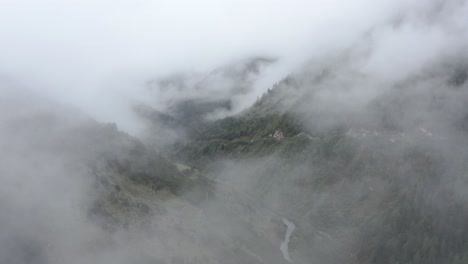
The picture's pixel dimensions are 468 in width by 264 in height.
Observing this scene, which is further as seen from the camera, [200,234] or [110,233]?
[200,234]

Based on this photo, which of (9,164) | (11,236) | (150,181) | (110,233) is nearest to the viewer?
(11,236)

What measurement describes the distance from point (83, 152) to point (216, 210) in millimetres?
58874

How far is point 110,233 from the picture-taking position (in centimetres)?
14975

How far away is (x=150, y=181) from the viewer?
19275 cm

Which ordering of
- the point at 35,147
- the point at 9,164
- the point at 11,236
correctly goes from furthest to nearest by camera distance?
the point at 35,147, the point at 9,164, the point at 11,236

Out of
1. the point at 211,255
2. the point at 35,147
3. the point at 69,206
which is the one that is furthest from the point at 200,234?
the point at 35,147

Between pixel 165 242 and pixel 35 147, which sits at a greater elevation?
pixel 35 147

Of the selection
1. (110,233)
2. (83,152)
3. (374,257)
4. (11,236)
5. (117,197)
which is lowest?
(11,236)

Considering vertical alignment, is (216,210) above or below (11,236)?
above

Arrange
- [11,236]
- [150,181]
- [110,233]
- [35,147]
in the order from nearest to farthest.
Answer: [11,236] → [110,233] → [35,147] → [150,181]

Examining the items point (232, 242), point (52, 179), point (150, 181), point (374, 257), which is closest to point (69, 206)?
point (52, 179)

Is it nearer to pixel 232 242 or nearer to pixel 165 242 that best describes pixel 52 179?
pixel 165 242

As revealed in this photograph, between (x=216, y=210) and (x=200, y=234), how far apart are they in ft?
84.9

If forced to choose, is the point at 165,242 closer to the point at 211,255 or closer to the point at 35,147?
the point at 211,255
